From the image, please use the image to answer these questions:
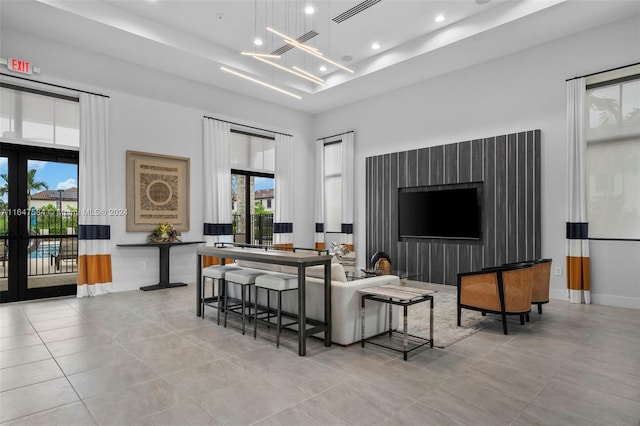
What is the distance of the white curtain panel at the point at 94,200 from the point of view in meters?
5.77

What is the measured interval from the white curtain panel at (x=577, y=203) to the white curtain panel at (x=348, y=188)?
4.23m

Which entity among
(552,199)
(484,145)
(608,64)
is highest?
(608,64)

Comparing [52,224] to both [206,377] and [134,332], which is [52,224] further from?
[206,377]

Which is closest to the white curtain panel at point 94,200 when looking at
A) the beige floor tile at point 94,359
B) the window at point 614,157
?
the beige floor tile at point 94,359

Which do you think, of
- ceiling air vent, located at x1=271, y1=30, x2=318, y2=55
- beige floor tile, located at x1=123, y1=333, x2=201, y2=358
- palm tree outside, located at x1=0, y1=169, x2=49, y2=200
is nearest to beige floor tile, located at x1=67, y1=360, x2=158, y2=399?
beige floor tile, located at x1=123, y1=333, x2=201, y2=358

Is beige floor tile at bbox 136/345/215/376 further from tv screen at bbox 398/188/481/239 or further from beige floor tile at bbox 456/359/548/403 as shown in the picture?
tv screen at bbox 398/188/481/239

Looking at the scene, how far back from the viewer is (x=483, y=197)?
6.32 m

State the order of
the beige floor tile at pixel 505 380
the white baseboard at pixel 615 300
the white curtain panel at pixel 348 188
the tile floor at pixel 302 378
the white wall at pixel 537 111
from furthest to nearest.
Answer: the white curtain panel at pixel 348 188 < the white wall at pixel 537 111 < the white baseboard at pixel 615 300 < the beige floor tile at pixel 505 380 < the tile floor at pixel 302 378

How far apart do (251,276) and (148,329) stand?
129 centimetres

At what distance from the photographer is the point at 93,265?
582 cm

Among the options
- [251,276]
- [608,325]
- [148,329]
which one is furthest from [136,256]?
[608,325]

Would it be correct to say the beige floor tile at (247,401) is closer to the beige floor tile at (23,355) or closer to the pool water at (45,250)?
the beige floor tile at (23,355)

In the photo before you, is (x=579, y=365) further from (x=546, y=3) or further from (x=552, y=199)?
(x=546, y=3)

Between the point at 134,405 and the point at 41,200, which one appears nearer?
the point at 134,405
